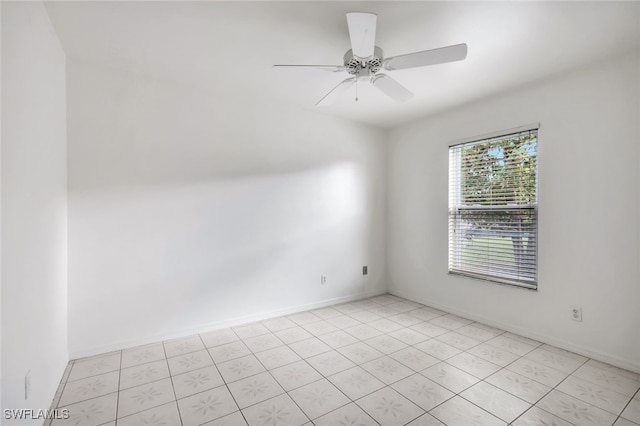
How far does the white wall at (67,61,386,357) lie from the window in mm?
1287

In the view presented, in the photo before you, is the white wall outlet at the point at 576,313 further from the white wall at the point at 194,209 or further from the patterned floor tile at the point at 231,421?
→ the patterned floor tile at the point at 231,421

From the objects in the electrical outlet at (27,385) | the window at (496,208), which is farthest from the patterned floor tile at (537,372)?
the electrical outlet at (27,385)

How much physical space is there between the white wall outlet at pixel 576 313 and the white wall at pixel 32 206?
3.74 m

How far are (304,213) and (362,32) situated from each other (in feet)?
7.33

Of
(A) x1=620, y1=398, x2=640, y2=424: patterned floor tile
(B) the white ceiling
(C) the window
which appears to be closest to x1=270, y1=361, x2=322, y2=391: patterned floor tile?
(A) x1=620, y1=398, x2=640, y2=424: patterned floor tile

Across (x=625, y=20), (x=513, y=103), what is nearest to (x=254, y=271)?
(x=513, y=103)

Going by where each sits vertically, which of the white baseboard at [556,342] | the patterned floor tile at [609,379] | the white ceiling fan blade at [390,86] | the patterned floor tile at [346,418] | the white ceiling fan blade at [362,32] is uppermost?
the white ceiling fan blade at [362,32]

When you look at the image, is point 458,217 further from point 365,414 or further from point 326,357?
point 365,414

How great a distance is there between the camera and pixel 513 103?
9.71ft

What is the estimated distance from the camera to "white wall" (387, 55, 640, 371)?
2.30 meters

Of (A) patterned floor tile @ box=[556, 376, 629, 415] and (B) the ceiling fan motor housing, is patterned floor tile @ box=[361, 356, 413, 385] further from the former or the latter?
(B) the ceiling fan motor housing

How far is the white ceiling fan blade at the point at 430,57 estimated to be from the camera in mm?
1763

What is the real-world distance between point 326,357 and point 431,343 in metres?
1.00

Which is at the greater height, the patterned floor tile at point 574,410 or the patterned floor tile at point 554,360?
the patterned floor tile at point 574,410
